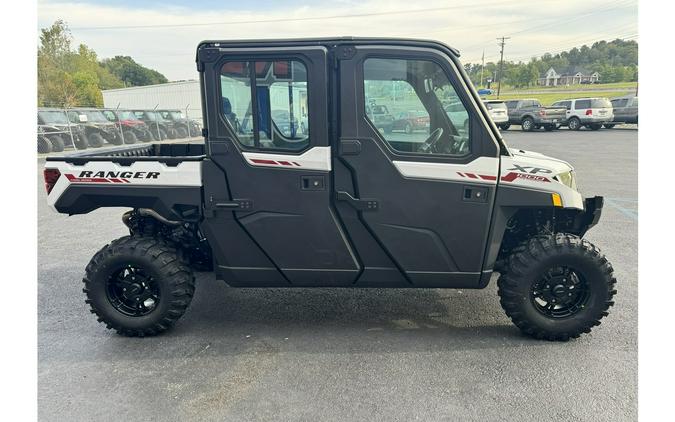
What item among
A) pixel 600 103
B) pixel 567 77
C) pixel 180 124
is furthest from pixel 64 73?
pixel 567 77

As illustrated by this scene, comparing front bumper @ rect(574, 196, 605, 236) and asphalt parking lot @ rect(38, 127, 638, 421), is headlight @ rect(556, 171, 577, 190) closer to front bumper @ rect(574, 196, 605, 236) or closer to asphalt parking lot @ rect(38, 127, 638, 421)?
front bumper @ rect(574, 196, 605, 236)

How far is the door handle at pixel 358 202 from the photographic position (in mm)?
3352

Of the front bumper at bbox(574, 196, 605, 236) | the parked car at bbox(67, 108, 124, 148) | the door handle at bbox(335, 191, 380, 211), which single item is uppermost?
the parked car at bbox(67, 108, 124, 148)

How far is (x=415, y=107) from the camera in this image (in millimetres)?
3256

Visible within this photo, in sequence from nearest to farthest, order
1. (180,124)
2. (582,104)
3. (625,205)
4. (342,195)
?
(342,195)
(625,205)
(180,124)
(582,104)


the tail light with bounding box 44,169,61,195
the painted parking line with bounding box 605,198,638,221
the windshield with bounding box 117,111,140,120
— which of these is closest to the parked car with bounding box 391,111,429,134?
the tail light with bounding box 44,169,61,195

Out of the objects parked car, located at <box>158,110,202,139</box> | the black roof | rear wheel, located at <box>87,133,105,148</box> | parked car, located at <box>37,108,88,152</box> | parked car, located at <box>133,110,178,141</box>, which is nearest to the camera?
the black roof

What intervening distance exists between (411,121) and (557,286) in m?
1.74

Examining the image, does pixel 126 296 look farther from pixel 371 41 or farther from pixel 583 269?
pixel 583 269

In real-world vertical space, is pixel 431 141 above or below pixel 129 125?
below

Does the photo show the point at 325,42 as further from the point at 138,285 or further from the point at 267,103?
the point at 138,285

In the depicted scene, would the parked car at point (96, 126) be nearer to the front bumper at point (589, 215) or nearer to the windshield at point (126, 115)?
the windshield at point (126, 115)

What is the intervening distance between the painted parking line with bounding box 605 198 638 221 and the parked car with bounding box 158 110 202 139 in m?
20.4

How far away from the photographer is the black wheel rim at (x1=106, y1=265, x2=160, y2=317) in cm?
371
